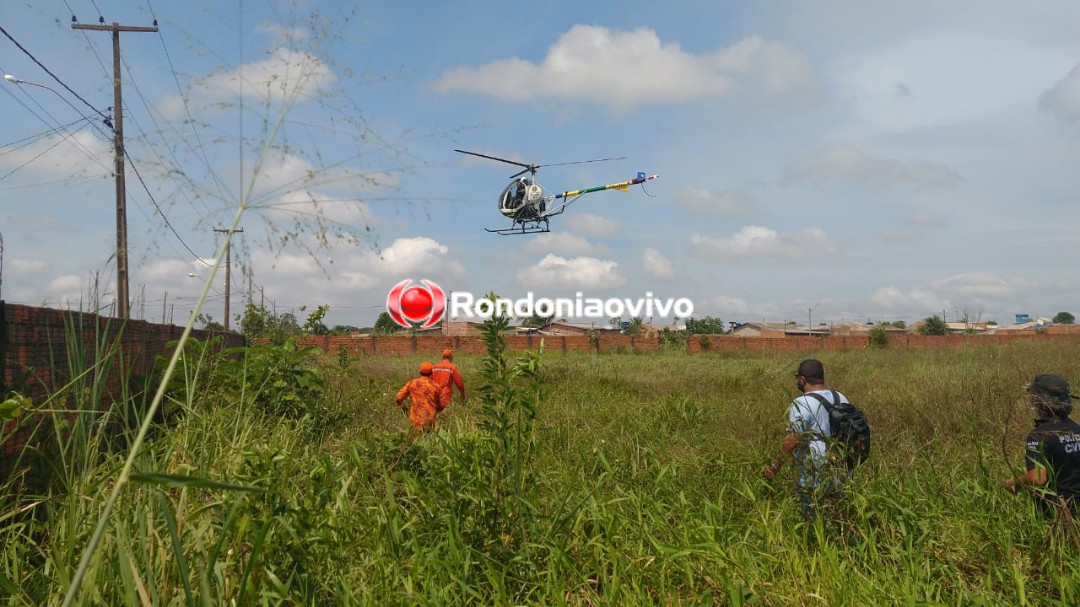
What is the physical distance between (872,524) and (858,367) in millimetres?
13029

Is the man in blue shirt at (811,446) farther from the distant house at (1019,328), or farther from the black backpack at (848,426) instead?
the distant house at (1019,328)

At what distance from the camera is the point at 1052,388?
3.48m

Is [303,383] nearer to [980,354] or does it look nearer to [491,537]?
[491,537]

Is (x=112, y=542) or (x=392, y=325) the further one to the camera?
(x=392, y=325)

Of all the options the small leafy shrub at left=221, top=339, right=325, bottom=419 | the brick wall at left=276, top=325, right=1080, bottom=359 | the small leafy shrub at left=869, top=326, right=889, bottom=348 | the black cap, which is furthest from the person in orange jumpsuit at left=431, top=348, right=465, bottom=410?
the small leafy shrub at left=869, top=326, right=889, bottom=348

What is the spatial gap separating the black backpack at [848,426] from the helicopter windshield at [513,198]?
2175 centimetres

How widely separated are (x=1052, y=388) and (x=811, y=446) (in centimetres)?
117

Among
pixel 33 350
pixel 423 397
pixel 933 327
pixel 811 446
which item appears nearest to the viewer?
pixel 33 350

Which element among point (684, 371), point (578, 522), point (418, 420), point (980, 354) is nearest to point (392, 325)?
point (684, 371)

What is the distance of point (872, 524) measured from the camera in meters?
3.56

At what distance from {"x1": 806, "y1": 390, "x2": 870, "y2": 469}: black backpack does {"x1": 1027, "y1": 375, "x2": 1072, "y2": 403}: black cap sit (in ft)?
2.76

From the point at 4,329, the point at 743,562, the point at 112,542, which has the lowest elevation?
the point at 743,562

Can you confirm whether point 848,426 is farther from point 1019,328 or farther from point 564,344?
point 1019,328

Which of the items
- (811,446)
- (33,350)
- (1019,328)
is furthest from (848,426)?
(1019,328)
